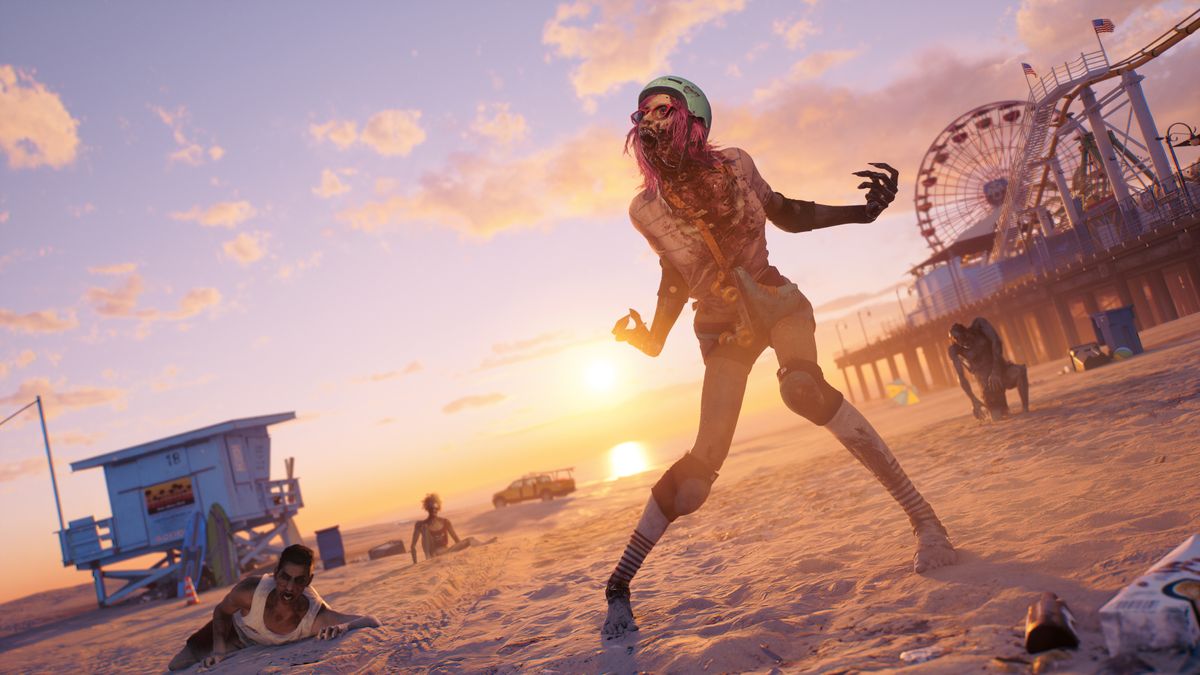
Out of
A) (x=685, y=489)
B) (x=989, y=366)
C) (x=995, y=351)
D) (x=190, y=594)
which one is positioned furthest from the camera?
(x=190, y=594)

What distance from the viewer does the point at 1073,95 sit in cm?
3347

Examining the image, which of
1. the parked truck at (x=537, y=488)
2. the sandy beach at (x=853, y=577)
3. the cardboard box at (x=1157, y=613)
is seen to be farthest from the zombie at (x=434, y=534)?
the parked truck at (x=537, y=488)

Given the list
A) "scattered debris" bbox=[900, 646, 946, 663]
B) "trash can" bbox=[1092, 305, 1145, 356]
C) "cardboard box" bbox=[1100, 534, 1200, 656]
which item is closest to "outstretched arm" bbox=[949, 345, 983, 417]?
"trash can" bbox=[1092, 305, 1145, 356]

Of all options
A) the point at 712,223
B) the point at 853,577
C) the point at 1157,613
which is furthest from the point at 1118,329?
the point at 1157,613

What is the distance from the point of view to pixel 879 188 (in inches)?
129

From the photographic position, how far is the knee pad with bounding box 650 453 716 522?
3125 mm

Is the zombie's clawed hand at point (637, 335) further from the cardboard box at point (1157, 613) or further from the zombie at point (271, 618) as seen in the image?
the zombie at point (271, 618)

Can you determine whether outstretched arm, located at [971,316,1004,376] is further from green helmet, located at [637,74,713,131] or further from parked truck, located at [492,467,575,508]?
parked truck, located at [492,467,575,508]

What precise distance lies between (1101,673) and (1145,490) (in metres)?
2.12

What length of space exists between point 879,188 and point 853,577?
1.84 metres

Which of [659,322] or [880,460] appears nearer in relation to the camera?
[880,460]

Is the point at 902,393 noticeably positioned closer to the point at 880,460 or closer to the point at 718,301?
the point at 880,460

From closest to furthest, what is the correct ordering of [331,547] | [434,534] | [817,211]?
[817,211] → [434,534] → [331,547]

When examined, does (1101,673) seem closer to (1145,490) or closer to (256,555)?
(1145,490)
